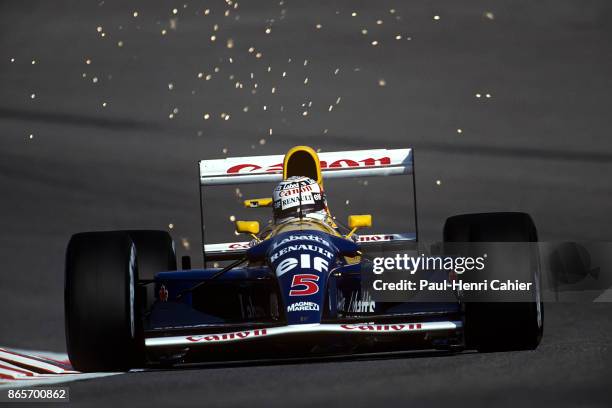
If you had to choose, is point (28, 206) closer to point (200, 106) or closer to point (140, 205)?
point (140, 205)

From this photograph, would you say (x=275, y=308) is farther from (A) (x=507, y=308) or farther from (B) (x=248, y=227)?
(A) (x=507, y=308)

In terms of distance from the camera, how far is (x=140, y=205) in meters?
18.7

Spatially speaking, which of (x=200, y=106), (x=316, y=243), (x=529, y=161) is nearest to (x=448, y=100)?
(x=200, y=106)

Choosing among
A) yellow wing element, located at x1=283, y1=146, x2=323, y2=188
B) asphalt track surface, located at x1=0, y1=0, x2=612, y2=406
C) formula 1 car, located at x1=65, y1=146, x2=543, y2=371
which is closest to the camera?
formula 1 car, located at x1=65, y1=146, x2=543, y2=371

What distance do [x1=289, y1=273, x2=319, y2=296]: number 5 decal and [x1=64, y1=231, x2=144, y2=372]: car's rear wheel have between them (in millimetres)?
941

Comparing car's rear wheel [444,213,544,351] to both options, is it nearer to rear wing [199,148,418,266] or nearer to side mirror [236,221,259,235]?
side mirror [236,221,259,235]

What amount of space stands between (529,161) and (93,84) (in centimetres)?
1119

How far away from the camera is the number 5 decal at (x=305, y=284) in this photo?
25.8 feet

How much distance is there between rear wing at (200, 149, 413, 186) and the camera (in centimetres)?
1090

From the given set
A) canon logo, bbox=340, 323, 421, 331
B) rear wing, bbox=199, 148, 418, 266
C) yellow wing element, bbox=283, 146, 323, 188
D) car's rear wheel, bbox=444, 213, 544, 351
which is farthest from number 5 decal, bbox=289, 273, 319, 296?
rear wing, bbox=199, 148, 418, 266

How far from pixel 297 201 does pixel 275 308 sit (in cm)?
129

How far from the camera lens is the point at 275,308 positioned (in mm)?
8531

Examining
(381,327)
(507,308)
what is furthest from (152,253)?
(507,308)

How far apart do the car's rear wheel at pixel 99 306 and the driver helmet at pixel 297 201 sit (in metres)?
2.03
